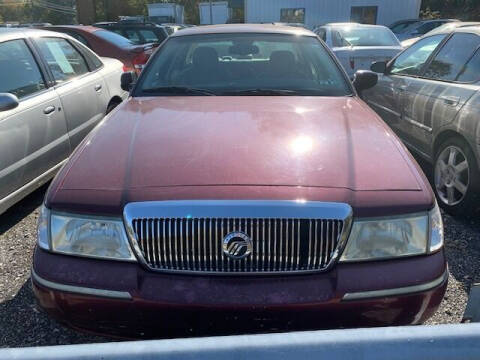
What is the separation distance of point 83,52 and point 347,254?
14.6 ft

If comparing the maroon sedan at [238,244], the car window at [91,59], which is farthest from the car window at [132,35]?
the maroon sedan at [238,244]

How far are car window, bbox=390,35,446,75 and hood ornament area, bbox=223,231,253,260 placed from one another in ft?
12.0

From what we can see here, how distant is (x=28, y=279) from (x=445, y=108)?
3517 mm

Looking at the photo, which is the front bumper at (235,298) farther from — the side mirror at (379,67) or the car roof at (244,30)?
the side mirror at (379,67)

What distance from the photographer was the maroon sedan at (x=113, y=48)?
8383 millimetres

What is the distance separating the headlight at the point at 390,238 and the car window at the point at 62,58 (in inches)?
140

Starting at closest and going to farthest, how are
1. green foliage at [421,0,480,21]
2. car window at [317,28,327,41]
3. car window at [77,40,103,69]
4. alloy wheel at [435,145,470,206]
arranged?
alloy wheel at [435,145,470,206]
car window at [77,40,103,69]
car window at [317,28,327,41]
green foliage at [421,0,480,21]

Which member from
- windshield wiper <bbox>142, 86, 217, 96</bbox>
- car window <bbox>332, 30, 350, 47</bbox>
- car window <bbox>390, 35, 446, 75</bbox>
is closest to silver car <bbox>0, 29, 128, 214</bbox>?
windshield wiper <bbox>142, 86, 217, 96</bbox>

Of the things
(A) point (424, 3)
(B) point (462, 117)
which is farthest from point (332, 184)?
(A) point (424, 3)

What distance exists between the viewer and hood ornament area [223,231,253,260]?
188cm

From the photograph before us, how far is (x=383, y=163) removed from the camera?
2211mm

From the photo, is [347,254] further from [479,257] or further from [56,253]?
[479,257]

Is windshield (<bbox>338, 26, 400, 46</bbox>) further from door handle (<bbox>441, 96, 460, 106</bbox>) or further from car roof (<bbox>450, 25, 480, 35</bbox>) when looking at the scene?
door handle (<bbox>441, 96, 460, 106</bbox>)

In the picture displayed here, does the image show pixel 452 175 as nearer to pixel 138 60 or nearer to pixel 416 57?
pixel 416 57
